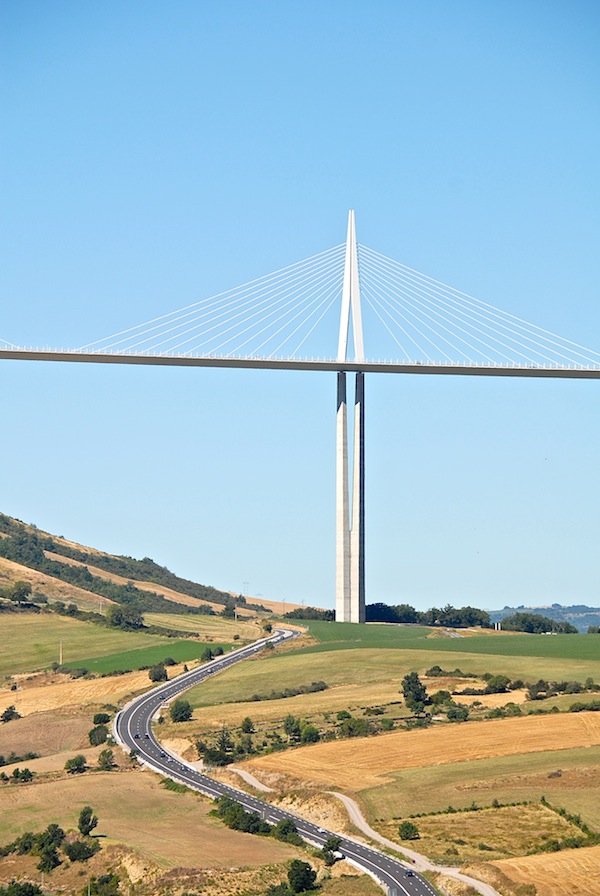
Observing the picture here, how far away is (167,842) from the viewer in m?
67.9

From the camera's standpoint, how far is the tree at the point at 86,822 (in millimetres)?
70281

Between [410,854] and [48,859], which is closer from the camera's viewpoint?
[410,854]

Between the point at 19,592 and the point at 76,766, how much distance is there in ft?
210

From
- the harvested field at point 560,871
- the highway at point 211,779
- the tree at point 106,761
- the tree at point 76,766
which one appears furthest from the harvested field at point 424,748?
the harvested field at point 560,871

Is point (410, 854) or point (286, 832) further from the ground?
point (286, 832)

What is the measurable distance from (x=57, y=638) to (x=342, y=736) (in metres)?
53.1

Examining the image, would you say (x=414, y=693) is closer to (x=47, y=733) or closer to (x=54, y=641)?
(x=47, y=733)

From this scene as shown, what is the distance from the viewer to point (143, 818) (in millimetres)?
73500

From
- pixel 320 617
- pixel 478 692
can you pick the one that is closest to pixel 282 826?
pixel 478 692

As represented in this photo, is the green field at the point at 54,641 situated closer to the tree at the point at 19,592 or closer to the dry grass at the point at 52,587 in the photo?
the tree at the point at 19,592

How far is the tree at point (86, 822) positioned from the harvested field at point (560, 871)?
809 inches

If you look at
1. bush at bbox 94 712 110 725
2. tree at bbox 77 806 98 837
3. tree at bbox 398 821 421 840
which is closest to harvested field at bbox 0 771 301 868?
tree at bbox 77 806 98 837

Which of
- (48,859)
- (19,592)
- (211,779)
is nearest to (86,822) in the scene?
(48,859)

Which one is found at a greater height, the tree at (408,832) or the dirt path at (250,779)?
the dirt path at (250,779)
